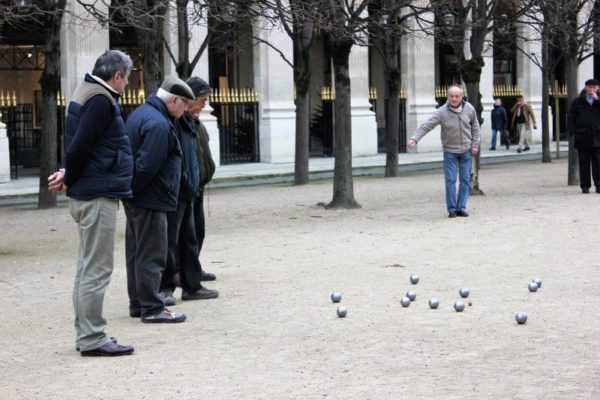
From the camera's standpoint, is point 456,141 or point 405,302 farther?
point 456,141

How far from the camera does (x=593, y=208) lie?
1711 centimetres

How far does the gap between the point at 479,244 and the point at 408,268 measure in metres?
2.01

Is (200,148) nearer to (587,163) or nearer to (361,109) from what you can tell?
(587,163)

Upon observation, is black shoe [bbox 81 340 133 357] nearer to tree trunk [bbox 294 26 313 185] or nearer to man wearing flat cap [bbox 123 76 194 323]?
man wearing flat cap [bbox 123 76 194 323]

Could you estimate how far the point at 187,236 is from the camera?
997 cm

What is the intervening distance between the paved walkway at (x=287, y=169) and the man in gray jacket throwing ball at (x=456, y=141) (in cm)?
961

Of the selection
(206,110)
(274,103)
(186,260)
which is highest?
(274,103)

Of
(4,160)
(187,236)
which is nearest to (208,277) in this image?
(187,236)

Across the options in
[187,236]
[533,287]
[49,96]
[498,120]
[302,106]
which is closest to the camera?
[533,287]

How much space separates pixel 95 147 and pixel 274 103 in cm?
2535

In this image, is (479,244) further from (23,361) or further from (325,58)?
(325,58)

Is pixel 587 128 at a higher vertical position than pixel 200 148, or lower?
higher

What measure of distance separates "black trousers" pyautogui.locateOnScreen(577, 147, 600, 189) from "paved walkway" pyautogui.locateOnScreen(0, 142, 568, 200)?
29.1 ft

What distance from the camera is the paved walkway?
26.0m
